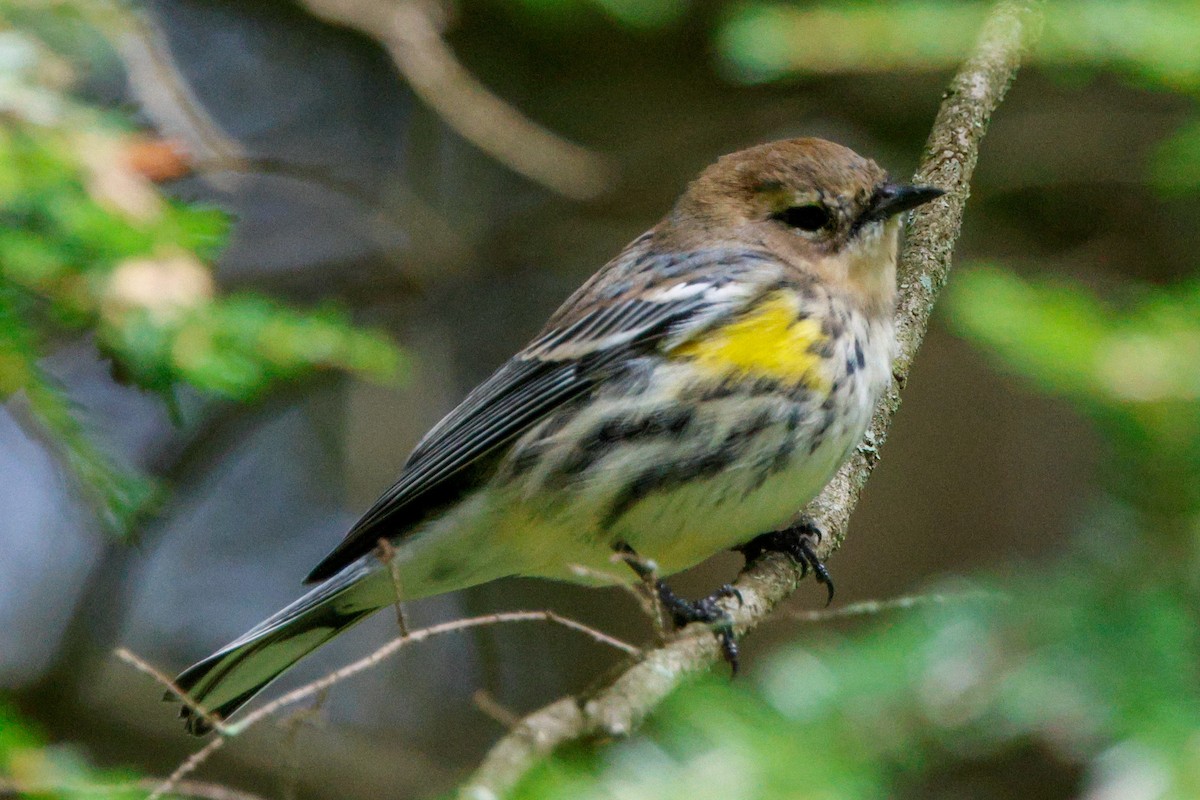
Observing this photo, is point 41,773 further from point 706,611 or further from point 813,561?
point 813,561

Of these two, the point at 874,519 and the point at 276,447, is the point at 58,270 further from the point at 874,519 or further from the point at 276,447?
the point at 276,447

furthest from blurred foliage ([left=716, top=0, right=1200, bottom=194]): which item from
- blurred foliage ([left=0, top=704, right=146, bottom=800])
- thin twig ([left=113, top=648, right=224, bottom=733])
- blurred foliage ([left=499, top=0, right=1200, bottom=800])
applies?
blurred foliage ([left=0, top=704, right=146, bottom=800])

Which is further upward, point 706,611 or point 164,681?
point 706,611

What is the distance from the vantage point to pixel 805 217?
3494 millimetres

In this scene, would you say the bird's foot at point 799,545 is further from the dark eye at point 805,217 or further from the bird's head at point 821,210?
the dark eye at point 805,217

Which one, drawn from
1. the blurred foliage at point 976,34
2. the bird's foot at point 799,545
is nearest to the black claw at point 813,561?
the bird's foot at point 799,545

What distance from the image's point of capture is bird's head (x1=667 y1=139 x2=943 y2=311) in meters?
3.33

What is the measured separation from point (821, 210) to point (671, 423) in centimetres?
79

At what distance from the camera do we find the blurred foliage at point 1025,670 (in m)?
1.61

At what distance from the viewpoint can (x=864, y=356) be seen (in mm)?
3131

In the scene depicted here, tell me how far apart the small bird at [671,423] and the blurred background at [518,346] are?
15.0 inches

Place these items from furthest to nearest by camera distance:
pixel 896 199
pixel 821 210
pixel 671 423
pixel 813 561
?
pixel 821 210 < pixel 896 199 < pixel 671 423 < pixel 813 561

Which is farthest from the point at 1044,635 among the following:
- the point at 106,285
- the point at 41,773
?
the point at 106,285

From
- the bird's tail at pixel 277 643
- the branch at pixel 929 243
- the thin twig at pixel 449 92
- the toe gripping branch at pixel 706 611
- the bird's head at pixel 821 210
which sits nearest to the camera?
the toe gripping branch at pixel 706 611
